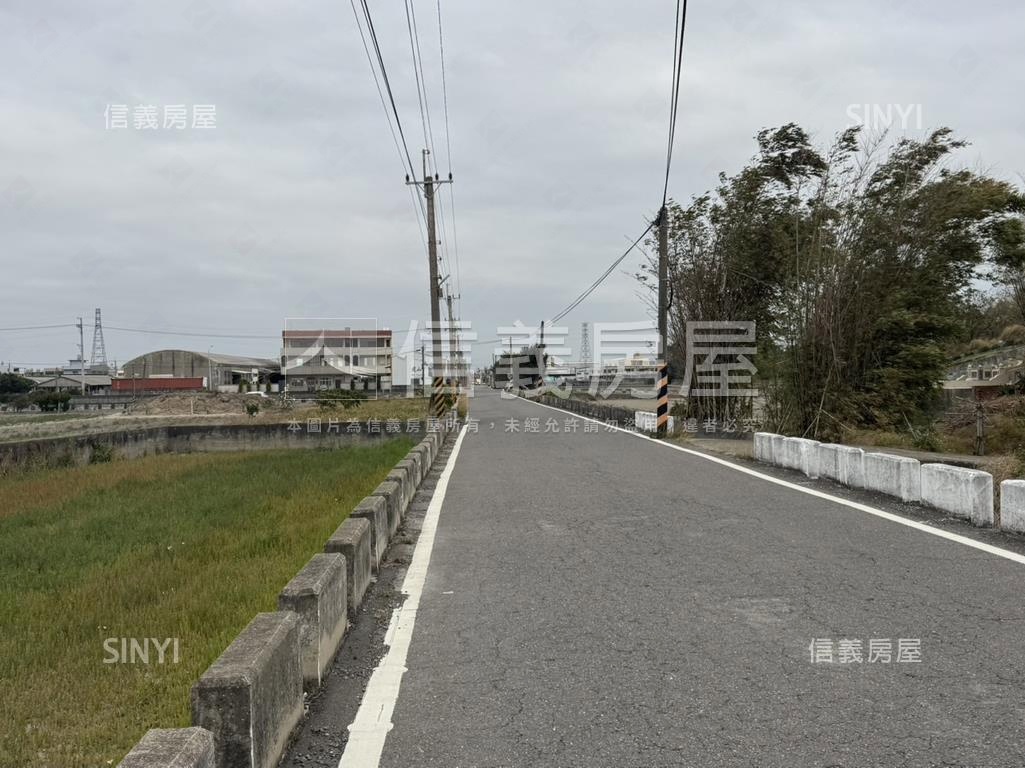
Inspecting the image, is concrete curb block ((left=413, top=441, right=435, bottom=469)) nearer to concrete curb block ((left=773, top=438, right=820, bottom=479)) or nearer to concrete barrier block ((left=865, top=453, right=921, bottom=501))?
concrete curb block ((left=773, top=438, right=820, bottom=479))

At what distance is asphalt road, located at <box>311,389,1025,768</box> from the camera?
3369 mm

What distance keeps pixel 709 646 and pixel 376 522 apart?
314cm

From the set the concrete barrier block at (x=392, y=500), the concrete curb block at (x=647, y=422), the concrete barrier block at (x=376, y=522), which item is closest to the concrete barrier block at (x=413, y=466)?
the concrete barrier block at (x=392, y=500)

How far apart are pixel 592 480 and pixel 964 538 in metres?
5.57

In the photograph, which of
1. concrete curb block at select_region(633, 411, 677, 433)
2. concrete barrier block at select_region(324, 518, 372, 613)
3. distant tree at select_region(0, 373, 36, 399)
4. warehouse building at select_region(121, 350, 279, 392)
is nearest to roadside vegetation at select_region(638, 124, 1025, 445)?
concrete curb block at select_region(633, 411, 677, 433)

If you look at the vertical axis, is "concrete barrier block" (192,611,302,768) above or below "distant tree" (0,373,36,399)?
below

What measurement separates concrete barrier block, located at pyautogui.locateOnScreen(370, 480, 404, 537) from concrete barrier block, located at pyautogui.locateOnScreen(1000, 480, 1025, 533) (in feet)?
18.6

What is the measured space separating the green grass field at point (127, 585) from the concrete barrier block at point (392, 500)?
2.09 feet

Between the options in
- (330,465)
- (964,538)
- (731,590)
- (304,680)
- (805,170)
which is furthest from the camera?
(805,170)

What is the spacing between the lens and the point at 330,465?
15484mm

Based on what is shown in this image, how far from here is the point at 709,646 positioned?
4523 mm

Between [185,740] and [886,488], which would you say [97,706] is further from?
[886,488]

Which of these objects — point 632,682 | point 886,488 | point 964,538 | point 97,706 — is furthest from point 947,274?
point 97,706

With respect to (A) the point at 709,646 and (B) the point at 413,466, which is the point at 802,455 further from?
(A) the point at 709,646
